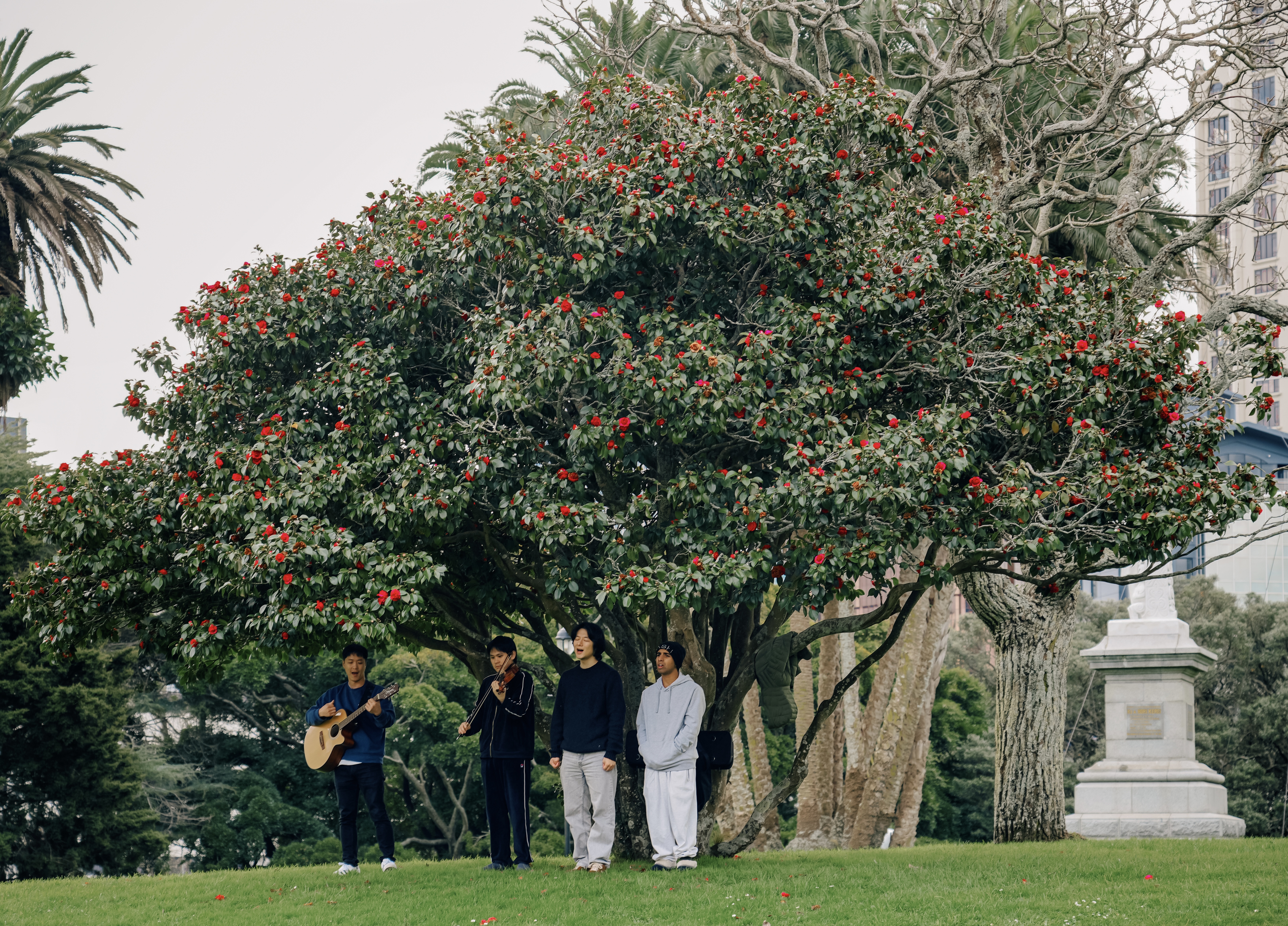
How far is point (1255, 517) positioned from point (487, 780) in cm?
669

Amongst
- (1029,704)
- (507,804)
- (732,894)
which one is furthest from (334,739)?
(1029,704)

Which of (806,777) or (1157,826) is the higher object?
(806,777)

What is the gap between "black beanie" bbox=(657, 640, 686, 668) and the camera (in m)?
9.73

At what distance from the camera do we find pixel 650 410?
9.48m

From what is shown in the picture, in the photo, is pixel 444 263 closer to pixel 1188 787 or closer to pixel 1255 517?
pixel 1255 517

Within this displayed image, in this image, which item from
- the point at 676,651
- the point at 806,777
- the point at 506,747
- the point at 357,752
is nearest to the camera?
the point at 676,651

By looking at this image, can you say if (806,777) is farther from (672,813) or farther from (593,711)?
(593,711)

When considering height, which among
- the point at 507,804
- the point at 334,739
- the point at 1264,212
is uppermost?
the point at 1264,212

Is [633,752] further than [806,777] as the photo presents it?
No

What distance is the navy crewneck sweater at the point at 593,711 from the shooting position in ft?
31.7

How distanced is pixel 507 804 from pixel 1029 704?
7.14 meters

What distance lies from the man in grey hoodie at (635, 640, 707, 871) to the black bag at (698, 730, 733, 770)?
62cm

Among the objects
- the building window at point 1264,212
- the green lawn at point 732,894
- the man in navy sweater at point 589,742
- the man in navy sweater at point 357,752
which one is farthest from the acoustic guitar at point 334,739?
the building window at point 1264,212

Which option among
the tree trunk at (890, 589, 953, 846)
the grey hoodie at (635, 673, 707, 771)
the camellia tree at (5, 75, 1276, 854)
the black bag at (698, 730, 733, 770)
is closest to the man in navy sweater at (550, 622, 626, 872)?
the grey hoodie at (635, 673, 707, 771)
